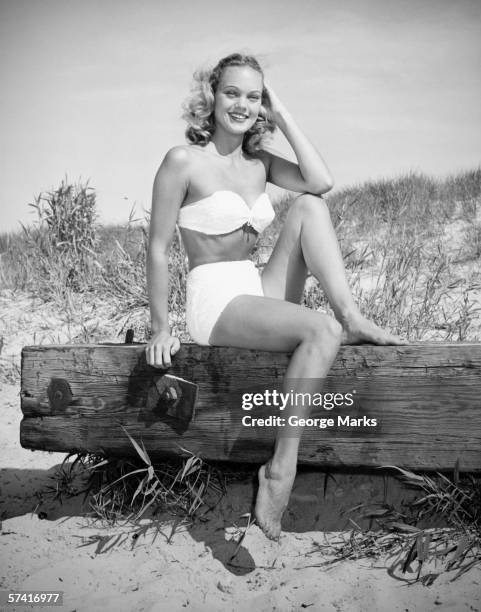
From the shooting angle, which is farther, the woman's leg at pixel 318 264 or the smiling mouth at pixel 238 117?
the smiling mouth at pixel 238 117

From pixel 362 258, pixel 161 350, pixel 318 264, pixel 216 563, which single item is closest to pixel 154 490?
pixel 216 563

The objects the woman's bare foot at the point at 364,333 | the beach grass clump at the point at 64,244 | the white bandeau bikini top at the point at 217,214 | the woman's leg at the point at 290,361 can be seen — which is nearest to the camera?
the woman's leg at the point at 290,361

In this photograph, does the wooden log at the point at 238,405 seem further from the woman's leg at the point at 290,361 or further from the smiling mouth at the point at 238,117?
the smiling mouth at the point at 238,117

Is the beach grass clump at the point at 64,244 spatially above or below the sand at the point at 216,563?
above

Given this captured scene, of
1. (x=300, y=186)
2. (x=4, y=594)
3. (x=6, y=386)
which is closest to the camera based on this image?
(x=4, y=594)

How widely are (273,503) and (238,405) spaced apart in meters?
0.39

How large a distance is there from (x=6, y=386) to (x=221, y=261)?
2370 millimetres

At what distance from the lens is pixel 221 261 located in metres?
2.74

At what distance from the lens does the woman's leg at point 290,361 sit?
223 centimetres

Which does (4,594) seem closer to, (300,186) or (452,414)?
(452,414)

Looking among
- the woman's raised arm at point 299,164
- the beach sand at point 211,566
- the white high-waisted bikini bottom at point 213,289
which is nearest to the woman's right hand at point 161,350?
the white high-waisted bikini bottom at point 213,289

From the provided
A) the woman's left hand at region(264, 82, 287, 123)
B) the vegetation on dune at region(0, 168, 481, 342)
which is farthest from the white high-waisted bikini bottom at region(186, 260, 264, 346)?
the vegetation on dune at region(0, 168, 481, 342)

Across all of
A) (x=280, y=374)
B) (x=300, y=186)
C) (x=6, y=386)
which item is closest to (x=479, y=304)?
(x=300, y=186)

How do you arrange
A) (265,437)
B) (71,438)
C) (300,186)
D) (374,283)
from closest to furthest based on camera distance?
(265,437) < (71,438) < (300,186) < (374,283)
